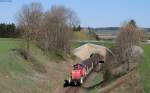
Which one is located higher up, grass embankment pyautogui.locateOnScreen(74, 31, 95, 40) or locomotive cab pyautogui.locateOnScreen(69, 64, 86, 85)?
locomotive cab pyautogui.locateOnScreen(69, 64, 86, 85)

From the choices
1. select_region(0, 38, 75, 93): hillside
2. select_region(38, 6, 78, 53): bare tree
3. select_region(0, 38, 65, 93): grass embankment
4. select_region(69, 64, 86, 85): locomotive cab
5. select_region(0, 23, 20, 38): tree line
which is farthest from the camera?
select_region(0, 23, 20, 38): tree line

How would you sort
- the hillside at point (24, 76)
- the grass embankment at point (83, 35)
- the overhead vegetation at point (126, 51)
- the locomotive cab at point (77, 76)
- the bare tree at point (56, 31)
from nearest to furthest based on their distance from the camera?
the hillside at point (24, 76)
the locomotive cab at point (77, 76)
the overhead vegetation at point (126, 51)
the bare tree at point (56, 31)
the grass embankment at point (83, 35)

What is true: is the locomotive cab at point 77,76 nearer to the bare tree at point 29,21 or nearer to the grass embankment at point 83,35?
the bare tree at point 29,21

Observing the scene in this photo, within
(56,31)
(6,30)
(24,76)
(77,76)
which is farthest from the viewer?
(6,30)

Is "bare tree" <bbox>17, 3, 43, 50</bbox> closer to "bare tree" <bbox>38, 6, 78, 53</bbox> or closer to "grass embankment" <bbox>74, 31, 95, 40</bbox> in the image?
"bare tree" <bbox>38, 6, 78, 53</bbox>

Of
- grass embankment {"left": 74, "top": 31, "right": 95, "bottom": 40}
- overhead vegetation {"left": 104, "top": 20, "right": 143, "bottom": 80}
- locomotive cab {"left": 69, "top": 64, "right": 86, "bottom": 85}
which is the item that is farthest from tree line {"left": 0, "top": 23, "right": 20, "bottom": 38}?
locomotive cab {"left": 69, "top": 64, "right": 86, "bottom": 85}

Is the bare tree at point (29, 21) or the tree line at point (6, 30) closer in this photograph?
the bare tree at point (29, 21)

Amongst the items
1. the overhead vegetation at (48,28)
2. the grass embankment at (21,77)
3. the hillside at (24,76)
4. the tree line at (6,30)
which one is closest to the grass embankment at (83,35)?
the tree line at (6,30)

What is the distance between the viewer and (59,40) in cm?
9362

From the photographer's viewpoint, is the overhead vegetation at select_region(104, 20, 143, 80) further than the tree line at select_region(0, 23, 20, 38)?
No

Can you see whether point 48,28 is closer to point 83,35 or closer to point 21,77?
point 21,77

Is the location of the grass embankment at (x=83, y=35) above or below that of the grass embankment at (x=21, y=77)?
below

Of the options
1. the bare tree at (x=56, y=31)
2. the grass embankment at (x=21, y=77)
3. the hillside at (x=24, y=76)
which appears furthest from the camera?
the bare tree at (x=56, y=31)

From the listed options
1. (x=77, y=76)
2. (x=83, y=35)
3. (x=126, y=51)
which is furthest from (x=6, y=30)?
(x=77, y=76)
